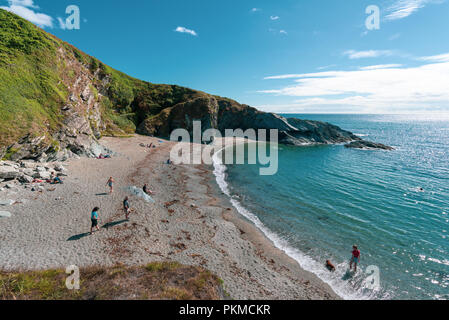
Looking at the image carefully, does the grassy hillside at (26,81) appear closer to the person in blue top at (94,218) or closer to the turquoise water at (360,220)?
the person in blue top at (94,218)

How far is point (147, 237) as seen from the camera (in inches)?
566

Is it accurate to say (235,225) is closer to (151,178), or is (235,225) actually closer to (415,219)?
(151,178)

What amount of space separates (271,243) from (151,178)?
18.8 meters

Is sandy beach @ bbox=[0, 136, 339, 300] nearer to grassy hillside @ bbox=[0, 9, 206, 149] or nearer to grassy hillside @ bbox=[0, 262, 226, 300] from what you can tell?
grassy hillside @ bbox=[0, 262, 226, 300]

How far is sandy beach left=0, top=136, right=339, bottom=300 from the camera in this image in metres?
11.2

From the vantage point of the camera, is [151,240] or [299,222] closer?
[151,240]

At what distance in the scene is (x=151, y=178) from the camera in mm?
27281

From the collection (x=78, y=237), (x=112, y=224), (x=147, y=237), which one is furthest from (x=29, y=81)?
(x=147, y=237)

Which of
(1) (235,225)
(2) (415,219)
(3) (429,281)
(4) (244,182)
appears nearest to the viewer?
(3) (429,281)

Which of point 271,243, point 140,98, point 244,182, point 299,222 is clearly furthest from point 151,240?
point 140,98

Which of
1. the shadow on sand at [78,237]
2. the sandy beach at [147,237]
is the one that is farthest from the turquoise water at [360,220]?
the shadow on sand at [78,237]

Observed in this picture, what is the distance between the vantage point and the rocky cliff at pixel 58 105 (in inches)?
935

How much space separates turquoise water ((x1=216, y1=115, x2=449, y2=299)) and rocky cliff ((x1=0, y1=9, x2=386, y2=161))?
25.4 metres

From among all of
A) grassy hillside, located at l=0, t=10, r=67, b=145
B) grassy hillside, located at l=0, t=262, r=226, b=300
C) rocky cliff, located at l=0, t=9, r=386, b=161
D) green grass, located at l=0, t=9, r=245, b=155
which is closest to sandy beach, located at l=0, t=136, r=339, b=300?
grassy hillside, located at l=0, t=262, r=226, b=300
